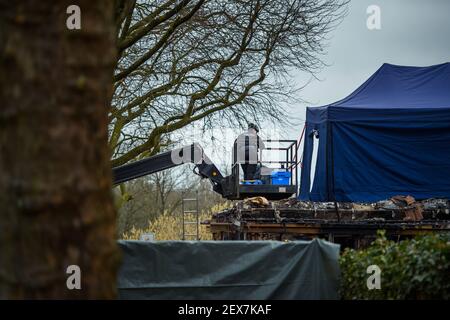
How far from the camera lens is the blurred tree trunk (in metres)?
3.05

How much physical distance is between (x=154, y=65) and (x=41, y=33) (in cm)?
2041

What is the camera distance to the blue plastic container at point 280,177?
19.1 metres

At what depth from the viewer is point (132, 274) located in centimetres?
984

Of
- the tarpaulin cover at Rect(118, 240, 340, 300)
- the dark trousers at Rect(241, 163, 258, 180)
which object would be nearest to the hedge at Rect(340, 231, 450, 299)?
the tarpaulin cover at Rect(118, 240, 340, 300)

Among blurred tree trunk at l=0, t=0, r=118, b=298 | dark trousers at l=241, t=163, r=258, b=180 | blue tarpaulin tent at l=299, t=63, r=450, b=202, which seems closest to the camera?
blurred tree trunk at l=0, t=0, r=118, b=298

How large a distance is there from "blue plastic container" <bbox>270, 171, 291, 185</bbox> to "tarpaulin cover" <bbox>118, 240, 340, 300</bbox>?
909 centimetres

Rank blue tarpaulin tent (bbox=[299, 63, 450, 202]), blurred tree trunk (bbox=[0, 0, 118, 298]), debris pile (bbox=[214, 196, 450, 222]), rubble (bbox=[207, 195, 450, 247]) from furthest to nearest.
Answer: blue tarpaulin tent (bbox=[299, 63, 450, 202]), debris pile (bbox=[214, 196, 450, 222]), rubble (bbox=[207, 195, 450, 247]), blurred tree trunk (bbox=[0, 0, 118, 298])

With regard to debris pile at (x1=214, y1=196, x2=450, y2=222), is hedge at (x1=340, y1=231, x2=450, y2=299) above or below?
below

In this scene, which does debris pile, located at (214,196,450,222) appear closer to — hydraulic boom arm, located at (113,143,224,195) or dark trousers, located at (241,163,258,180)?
hydraulic boom arm, located at (113,143,224,195)

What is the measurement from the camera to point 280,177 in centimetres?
1911

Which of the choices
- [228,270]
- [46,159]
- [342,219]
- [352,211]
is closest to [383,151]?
[352,211]

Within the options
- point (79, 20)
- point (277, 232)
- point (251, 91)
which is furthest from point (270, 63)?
point (79, 20)

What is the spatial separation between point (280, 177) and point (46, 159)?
53.2 ft

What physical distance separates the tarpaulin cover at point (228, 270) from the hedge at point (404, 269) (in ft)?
1.20
